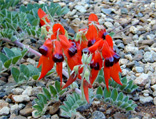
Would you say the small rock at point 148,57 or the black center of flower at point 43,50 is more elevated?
the black center of flower at point 43,50

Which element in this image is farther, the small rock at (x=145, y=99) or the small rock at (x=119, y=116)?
the small rock at (x=145, y=99)

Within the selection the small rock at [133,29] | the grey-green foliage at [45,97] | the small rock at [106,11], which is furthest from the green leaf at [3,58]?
the small rock at [106,11]

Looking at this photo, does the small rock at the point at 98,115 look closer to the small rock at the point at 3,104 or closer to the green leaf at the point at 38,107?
the green leaf at the point at 38,107

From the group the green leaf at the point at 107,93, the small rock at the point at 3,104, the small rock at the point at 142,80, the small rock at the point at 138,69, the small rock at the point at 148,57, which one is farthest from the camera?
the small rock at the point at 148,57

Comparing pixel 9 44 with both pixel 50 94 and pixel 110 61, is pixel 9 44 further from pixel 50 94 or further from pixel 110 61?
pixel 110 61

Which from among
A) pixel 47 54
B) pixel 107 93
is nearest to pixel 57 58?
pixel 47 54

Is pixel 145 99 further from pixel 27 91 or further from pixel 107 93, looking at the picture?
pixel 27 91

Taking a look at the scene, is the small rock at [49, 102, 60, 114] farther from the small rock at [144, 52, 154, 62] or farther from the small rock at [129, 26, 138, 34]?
the small rock at [129, 26, 138, 34]
